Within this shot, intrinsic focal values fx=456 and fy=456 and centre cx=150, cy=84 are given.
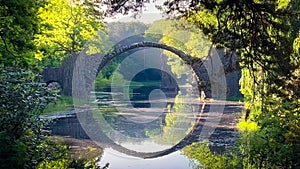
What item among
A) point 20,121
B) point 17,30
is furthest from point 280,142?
point 17,30

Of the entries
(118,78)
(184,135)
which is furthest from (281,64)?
(118,78)

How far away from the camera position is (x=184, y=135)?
1513 cm

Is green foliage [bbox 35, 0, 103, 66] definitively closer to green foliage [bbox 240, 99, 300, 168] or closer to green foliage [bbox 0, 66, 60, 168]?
green foliage [bbox 0, 66, 60, 168]

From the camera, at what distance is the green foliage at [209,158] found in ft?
32.3

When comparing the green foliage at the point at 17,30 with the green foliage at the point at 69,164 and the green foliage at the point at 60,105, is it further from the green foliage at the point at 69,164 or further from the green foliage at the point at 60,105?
the green foliage at the point at 60,105

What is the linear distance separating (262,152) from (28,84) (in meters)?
5.01

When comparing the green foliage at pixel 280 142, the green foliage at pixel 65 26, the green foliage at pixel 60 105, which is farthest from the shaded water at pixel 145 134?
the green foliage at pixel 65 26

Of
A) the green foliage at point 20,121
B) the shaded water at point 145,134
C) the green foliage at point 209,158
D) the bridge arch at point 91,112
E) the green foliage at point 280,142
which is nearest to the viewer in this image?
the green foliage at point 20,121

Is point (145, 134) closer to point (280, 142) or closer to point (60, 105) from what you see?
point (280, 142)

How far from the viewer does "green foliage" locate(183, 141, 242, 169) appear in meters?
Answer: 9.86

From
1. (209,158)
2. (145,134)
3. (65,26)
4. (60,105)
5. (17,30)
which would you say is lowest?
(209,158)

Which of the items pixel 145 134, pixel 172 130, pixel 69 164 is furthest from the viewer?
pixel 172 130

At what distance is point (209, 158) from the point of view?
10.8 meters

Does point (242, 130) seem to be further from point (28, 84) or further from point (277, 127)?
point (28, 84)
